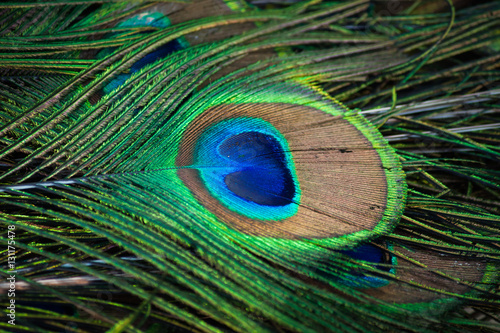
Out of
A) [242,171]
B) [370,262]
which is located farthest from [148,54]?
[370,262]

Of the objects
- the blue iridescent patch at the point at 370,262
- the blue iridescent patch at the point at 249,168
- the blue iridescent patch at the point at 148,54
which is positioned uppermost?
the blue iridescent patch at the point at 148,54

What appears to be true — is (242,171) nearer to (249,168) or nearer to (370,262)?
(249,168)

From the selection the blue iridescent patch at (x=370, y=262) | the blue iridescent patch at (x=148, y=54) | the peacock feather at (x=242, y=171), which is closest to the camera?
the peacock feather at (x=242, y=171)

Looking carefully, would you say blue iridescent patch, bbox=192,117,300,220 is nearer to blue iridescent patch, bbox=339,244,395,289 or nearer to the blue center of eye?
the blue center of eye

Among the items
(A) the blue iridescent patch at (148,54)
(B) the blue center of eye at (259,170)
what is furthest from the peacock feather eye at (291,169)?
(A) the blue iridescent patch at (148,54)

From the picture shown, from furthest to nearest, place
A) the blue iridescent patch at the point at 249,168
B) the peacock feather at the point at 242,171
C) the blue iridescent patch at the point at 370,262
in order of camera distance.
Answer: the blue iridescent patch at the point at 249,168 → the blue iridescent patch at the point at 370,262 → the peacock feather at the point at 242,171

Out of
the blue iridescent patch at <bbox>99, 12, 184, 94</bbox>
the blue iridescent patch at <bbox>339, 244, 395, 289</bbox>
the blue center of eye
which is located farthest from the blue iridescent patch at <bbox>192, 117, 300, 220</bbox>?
the blue iridescent patch at <bbox>99, 12, 184, 94</bbox>

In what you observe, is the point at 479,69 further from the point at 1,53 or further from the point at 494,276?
the point at 1,53

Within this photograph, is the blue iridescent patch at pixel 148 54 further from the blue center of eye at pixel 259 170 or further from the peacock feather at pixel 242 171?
the blue center of eye at pixel 259 170
